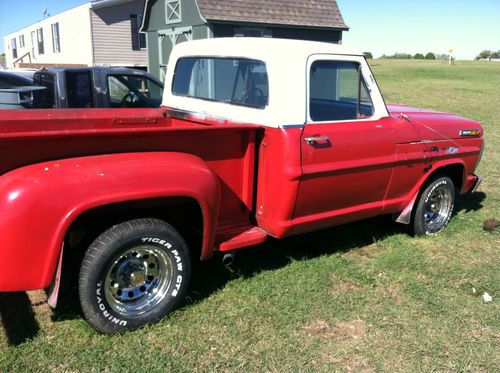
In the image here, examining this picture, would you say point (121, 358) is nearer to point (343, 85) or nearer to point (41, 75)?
point (343, 85)

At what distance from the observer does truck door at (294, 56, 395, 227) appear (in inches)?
146

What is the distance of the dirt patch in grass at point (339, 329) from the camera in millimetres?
3379

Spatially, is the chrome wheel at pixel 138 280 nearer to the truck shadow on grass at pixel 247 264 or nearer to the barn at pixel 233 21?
the truck shadow on grass at pixel 247 264

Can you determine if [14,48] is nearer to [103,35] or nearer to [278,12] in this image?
[103,35]

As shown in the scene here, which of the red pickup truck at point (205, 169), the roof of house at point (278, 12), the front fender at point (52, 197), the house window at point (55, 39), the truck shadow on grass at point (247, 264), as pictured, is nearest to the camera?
the front fender at point (52, 197)

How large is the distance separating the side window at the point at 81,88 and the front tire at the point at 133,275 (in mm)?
5298

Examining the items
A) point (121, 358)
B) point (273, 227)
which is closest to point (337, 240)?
point (273, 227)

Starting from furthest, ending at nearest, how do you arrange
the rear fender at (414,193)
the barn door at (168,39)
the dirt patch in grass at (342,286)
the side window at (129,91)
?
the barn door at (168,39)
the side window at (129,91)
the rear fender at (414,193)
the dirt patch in grass at (342,286)

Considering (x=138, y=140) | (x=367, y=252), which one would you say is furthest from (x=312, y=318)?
(x=138, y=140)

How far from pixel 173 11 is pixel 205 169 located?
13.2 m

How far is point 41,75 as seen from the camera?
8.27 m

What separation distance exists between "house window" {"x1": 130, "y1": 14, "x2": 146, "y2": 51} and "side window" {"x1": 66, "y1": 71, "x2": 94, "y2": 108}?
52.8 ft

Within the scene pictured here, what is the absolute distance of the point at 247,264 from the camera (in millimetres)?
4312

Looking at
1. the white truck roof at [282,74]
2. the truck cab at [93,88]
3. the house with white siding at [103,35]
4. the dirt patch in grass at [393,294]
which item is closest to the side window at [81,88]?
the truck cab at [93,88]
